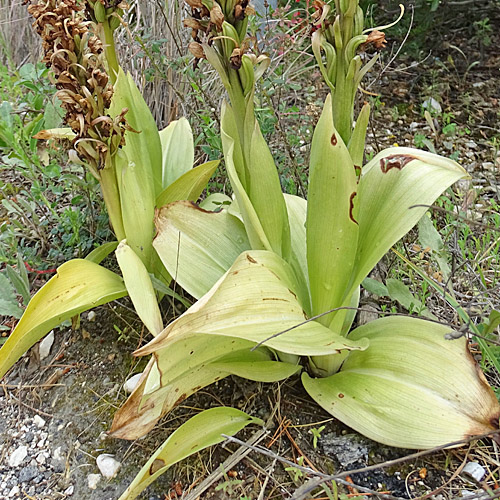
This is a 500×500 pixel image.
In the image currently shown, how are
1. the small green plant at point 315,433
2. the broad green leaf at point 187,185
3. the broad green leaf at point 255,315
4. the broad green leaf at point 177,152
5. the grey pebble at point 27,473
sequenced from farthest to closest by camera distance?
the broad green leaf at point 177,152
the broad green leaf at point 187,185
the grey pebble at point 27,473
the small green plant at point 315,433
the broad green leaf at point 255,315

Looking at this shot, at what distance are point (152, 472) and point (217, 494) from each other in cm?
17

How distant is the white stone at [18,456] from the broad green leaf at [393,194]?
0.90 metres

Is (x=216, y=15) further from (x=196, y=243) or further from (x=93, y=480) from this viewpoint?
(x=93, y=480)

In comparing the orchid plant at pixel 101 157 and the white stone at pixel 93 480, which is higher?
the orchid plant at pixel 101 157

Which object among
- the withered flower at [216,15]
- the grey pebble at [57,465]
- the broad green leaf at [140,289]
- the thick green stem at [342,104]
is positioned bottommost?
the grey pebble at [57,465]

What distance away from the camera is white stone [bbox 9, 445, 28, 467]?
121 centimetres

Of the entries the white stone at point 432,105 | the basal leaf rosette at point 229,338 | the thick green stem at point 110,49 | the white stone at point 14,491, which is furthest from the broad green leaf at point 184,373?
the white stone at point 432,105

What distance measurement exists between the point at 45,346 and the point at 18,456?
327mm

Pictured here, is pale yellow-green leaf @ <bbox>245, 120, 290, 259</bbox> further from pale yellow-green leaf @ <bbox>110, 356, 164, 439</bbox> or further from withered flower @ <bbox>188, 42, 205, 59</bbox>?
pale yellow-green leaf @ <bbox>110, 356, 164, 439</bbox>

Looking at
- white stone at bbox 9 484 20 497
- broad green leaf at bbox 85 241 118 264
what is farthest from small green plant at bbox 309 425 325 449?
broad green leaf at bbox 85 241 118 264

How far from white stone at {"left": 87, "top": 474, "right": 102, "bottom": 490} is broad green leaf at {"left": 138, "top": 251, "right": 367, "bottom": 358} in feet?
1.52

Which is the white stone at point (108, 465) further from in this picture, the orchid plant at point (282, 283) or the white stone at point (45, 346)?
the white stone at point (45, 346)

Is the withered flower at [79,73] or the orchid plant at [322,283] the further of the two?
the withered flower at [79,73]

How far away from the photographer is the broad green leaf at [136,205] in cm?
131
